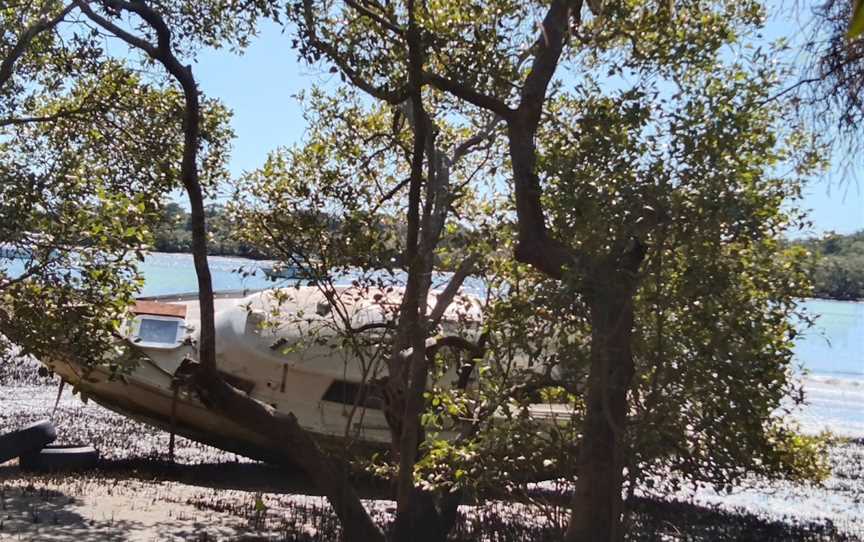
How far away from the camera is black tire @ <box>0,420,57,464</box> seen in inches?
512

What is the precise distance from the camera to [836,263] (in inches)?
281

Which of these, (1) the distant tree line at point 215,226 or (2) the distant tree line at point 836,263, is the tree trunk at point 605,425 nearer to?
(2) the distant tree line at point 836,263

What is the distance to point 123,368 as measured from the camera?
A: 7.96 m

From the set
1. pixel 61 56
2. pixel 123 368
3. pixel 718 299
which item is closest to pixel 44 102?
pixel 61 56

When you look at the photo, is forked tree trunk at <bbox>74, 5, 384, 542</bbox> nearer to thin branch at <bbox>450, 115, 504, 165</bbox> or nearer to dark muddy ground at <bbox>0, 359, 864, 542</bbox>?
dark muddy ground at <bbox>0, 359, 864, 542</bbox>

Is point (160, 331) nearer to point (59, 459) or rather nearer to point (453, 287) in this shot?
point (59, 459)

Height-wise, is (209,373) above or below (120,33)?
below

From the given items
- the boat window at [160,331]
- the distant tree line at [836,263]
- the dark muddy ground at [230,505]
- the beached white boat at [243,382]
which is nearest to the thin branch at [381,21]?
the distant tree line at [836,263]

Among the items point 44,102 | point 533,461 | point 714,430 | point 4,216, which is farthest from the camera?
point 44,102

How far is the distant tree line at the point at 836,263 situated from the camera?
669 cm

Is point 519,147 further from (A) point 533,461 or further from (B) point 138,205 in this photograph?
(B) point 138,205

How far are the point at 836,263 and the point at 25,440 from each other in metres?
10.7

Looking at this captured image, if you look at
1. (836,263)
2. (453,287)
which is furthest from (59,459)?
(836,263)

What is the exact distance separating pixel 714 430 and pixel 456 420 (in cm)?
284
